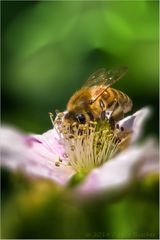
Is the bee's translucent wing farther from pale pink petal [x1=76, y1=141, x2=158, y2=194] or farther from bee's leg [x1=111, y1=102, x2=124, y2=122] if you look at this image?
pale pink petal [x1=76, y1=141, x2=158, y2=194]

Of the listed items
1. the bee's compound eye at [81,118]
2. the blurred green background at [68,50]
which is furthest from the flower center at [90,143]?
the blurred green background at [68,50]

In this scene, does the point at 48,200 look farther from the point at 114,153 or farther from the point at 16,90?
the point at 16,90

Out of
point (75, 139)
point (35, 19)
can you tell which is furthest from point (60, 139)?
point (35, 19)

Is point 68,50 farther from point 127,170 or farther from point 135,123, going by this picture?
point 127,170

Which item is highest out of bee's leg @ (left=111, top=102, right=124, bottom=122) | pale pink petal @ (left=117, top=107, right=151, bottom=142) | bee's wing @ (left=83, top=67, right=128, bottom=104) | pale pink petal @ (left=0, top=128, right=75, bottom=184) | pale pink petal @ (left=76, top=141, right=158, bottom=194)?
bee's wing @ (left=83, top=67, right=128, bottom=104)

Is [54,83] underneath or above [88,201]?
above

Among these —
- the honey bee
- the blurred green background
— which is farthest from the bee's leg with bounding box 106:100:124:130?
the blurred green background
